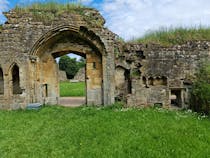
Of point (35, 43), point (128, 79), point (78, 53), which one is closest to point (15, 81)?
point (35, 43)

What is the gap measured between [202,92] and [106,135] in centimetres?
426

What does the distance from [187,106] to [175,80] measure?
45.7 inches

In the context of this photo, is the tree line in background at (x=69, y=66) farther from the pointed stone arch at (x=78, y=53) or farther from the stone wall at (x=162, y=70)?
the stone wall at (x=162, y=70)

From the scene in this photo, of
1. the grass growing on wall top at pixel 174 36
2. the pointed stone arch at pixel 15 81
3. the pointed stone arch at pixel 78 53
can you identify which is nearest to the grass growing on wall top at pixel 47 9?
the pointed stone arch at pixel 78 53

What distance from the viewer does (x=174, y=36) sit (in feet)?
40.3

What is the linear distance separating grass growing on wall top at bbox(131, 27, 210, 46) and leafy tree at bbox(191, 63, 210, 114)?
4.93 ft

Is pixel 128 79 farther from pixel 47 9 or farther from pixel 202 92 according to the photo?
pixel 47 9

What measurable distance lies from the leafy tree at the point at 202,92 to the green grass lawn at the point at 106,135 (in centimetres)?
67

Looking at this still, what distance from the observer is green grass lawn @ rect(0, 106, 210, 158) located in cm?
589

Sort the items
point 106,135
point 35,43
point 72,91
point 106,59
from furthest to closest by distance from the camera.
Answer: point 72,91
point 106,59
point 35,43
point 106,135

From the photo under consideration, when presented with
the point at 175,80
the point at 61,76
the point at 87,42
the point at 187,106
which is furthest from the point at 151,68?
the point at 61,76

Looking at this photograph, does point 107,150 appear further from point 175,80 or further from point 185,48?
point 185,48

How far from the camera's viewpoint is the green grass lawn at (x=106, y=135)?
5.89m

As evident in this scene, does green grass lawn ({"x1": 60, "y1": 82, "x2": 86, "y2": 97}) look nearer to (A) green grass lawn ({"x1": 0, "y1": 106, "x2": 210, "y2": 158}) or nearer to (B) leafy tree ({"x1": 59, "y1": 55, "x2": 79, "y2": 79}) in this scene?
(A) green grass lawn ({"x1": 0, "y1": 106, "x2": 210, "y2": 158})
